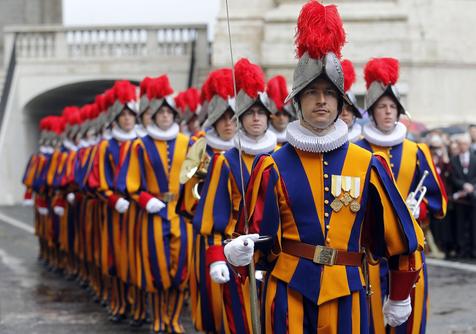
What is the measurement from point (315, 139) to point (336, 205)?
303 millimetres

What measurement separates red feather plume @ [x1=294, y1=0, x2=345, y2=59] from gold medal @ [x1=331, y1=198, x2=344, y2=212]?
25.1 inches

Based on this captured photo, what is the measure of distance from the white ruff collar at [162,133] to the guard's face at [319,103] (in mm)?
4253

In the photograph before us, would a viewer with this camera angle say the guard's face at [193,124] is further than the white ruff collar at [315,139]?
Yes

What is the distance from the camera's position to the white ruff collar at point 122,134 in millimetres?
11367

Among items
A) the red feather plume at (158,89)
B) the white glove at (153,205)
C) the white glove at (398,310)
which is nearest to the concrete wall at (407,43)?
the red feather plume at (158,89)

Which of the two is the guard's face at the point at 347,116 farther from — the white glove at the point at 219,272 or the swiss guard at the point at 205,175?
the white glove at the point at 219,272

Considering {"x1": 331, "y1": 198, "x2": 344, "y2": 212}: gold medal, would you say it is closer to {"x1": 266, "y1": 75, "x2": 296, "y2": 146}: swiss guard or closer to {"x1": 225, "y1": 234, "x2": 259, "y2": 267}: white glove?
{"x1": 225, "y1": 234, "x2": 259, "y2": 267}: white glove

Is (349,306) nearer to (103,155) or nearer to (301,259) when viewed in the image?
(301,259)

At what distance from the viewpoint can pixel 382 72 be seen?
26.1ft

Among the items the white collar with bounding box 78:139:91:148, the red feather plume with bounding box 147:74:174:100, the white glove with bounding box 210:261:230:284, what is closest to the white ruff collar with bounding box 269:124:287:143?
the red feather plume with bounding box 147:74:174:100

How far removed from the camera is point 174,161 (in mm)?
9766

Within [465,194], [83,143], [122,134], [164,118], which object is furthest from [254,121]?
[465,194]

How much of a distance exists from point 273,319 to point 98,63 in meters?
24.5

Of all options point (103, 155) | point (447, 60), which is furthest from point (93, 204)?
point (447, 60)
